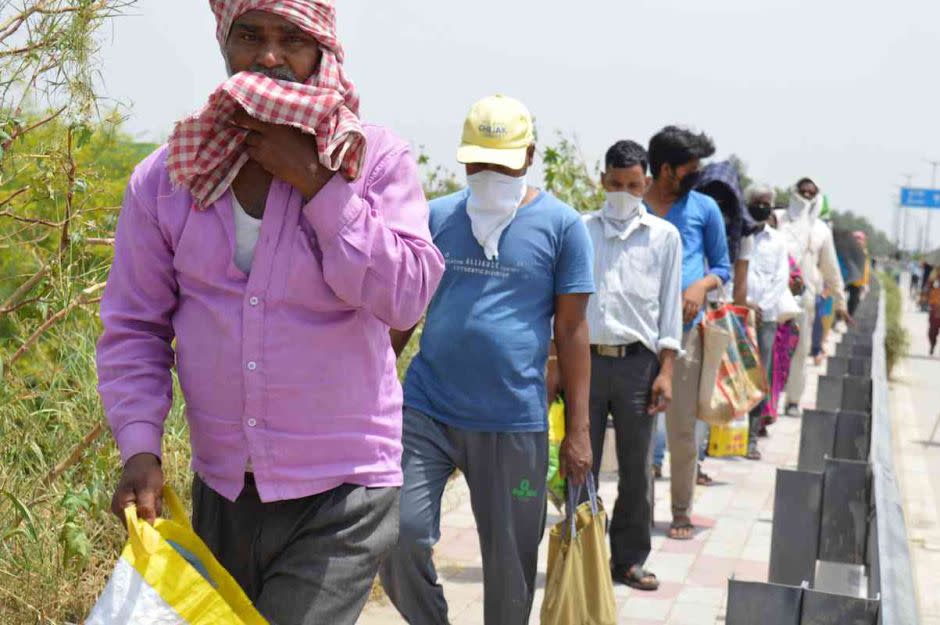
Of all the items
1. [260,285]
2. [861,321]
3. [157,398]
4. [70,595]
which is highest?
[260,285]

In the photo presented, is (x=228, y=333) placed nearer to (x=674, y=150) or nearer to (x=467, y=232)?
(x=467, y=232)

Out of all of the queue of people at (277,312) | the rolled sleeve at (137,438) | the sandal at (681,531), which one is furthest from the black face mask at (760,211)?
the rolled sleeve at (137,438)

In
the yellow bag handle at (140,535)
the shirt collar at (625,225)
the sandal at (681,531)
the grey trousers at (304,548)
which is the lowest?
the sandal at (681,531)

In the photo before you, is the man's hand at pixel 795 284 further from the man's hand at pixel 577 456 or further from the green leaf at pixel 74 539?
the green leaf at pixel 74 539

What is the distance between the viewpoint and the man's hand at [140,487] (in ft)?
9.10

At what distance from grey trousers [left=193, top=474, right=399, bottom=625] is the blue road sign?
97.7m

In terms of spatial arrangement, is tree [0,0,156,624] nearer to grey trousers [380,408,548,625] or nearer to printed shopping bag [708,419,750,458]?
grey trousers [380,408,548,625]

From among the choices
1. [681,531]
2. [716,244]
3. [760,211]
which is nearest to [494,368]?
[716,244]

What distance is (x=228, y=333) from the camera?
2836 mm

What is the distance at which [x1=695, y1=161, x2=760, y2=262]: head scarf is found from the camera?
885 centimetres

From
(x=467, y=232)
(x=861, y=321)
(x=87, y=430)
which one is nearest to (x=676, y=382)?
(x=467, y=232)

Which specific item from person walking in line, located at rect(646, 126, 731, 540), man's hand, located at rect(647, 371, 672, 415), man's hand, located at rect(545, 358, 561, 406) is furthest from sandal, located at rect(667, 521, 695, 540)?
man's hand, located at rect(545, 358, 561, 406)

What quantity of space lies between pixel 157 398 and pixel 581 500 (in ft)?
8.83

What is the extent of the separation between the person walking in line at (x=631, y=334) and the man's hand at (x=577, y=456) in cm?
143
